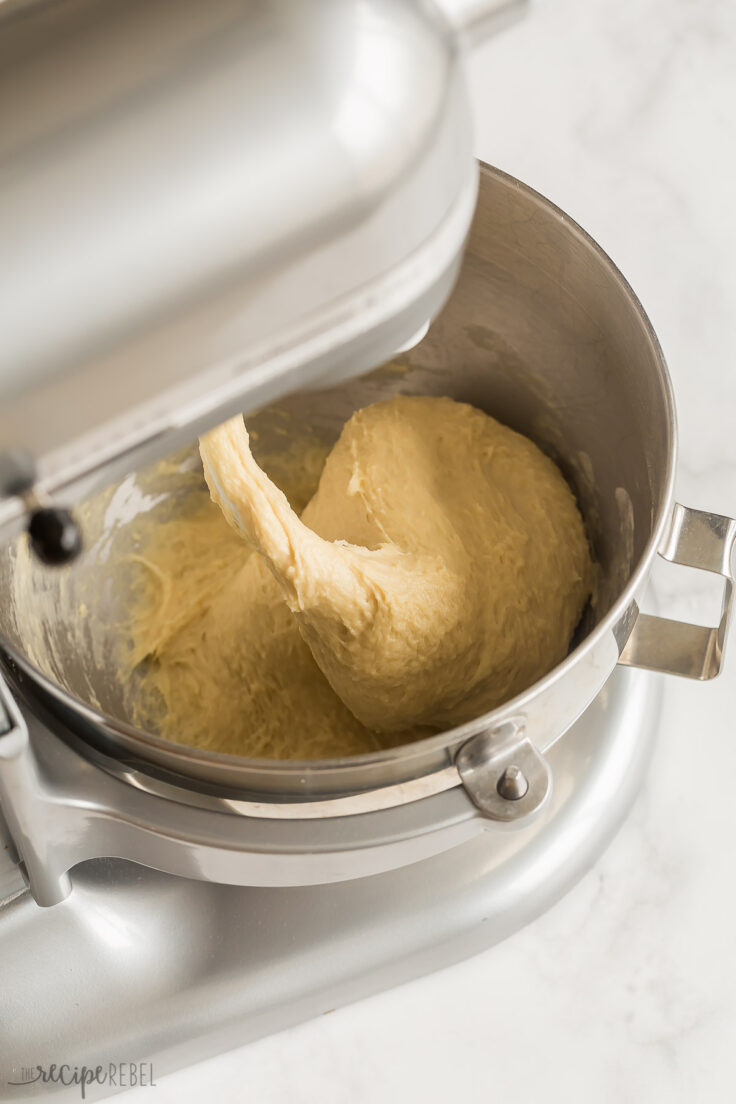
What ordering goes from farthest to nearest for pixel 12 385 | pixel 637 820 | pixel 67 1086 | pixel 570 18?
pixel 570 18
pixel 637 820
pixel 67 1086
pixel 12 385

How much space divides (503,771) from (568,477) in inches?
15.6

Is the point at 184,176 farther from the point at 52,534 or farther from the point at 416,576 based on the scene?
the point at 416,576

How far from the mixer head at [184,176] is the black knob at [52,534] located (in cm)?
3

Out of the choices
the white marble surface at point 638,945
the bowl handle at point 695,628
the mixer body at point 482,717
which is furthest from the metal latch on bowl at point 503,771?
the white marble surface at point 638,945

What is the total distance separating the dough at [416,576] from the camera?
0.79 metres

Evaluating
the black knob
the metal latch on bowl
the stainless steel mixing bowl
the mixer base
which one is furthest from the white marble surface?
the black knob

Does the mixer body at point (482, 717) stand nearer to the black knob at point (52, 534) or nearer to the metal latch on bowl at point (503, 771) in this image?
the metal latch on bowl at point (503, 771)

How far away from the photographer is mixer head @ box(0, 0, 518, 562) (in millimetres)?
309

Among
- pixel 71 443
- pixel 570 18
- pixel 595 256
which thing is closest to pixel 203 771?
pixel 71 443

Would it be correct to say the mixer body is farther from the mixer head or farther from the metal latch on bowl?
the mixer head

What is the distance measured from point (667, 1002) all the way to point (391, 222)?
29.2 inches

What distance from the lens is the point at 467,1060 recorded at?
845mm

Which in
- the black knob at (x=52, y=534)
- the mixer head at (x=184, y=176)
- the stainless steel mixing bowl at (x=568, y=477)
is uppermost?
the mixer head at (x=184, y=176)

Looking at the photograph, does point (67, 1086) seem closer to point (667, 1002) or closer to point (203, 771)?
point (203, 771)
